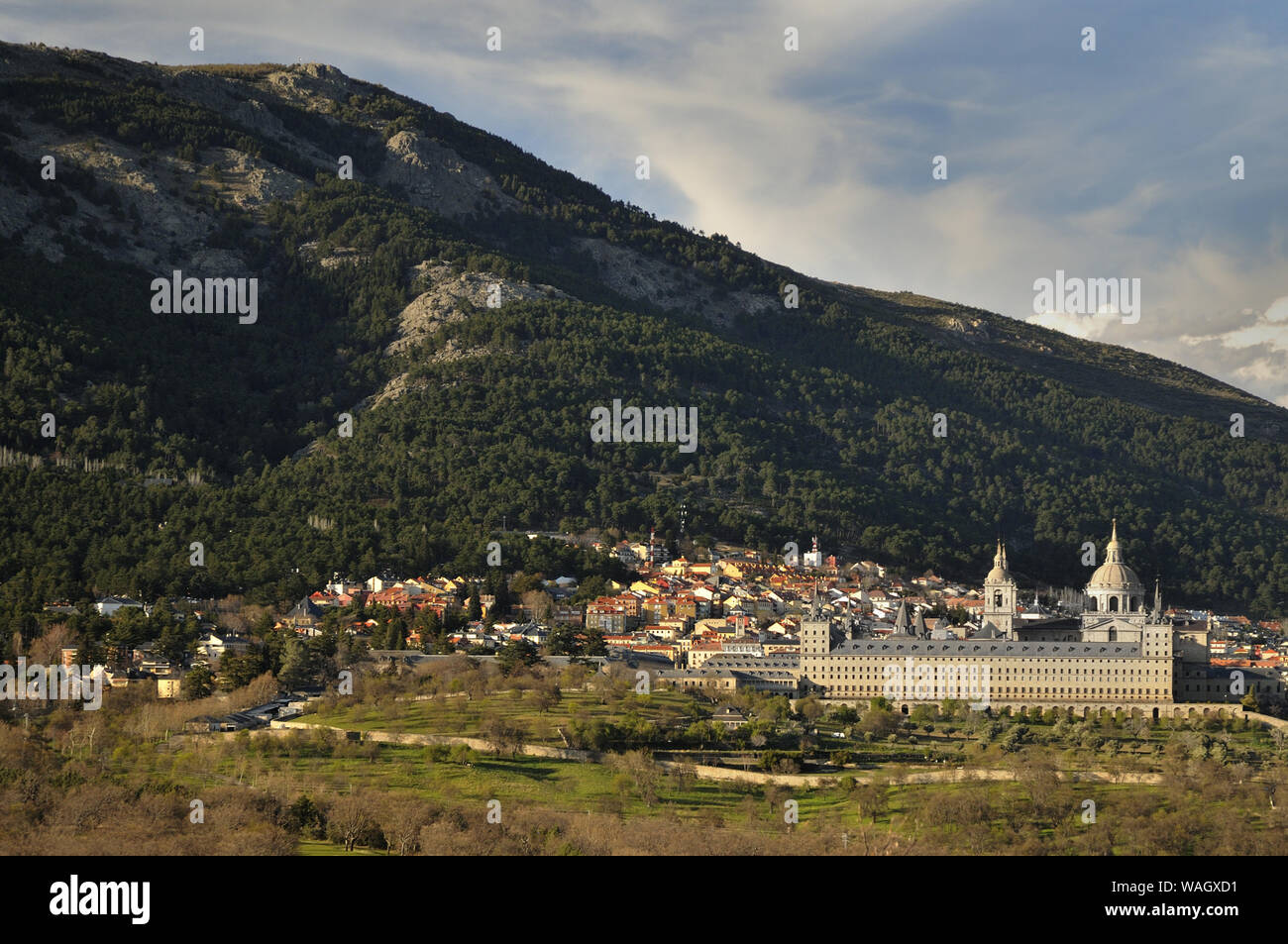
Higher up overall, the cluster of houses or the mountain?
the mountain

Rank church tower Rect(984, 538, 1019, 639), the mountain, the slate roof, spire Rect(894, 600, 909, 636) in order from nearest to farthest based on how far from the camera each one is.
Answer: the slate roof → spire Rect(894, 600, 909, 636) → church tower Rect(984, 538, 1019, 639) → the mountain

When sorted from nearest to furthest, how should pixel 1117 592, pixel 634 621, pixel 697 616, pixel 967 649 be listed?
pixel 967 649, pixel 634 621, pixel 1117 592, pixel 697 616

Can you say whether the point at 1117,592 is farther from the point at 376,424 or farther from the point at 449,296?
the point at 449,296

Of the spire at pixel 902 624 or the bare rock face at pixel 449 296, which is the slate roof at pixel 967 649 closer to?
the spire at pixel 902 624

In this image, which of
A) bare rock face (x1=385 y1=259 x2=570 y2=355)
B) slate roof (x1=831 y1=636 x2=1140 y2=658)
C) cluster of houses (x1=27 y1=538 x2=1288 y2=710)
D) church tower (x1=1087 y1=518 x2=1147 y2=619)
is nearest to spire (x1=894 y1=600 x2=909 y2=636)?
cluster of houses (x1=27 y1=538 x2=1288 y2=710)

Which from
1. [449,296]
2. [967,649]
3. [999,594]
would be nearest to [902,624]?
[967,649]

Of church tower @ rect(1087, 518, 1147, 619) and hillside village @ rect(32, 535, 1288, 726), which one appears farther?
church tower @ rect(1087, 518, 1147, 619)

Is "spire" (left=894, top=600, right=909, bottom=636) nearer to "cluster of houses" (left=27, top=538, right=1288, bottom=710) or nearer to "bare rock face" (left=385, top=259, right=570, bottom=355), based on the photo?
"cluster of houses" (left=27, top=538, right=1288, bottom=710)
